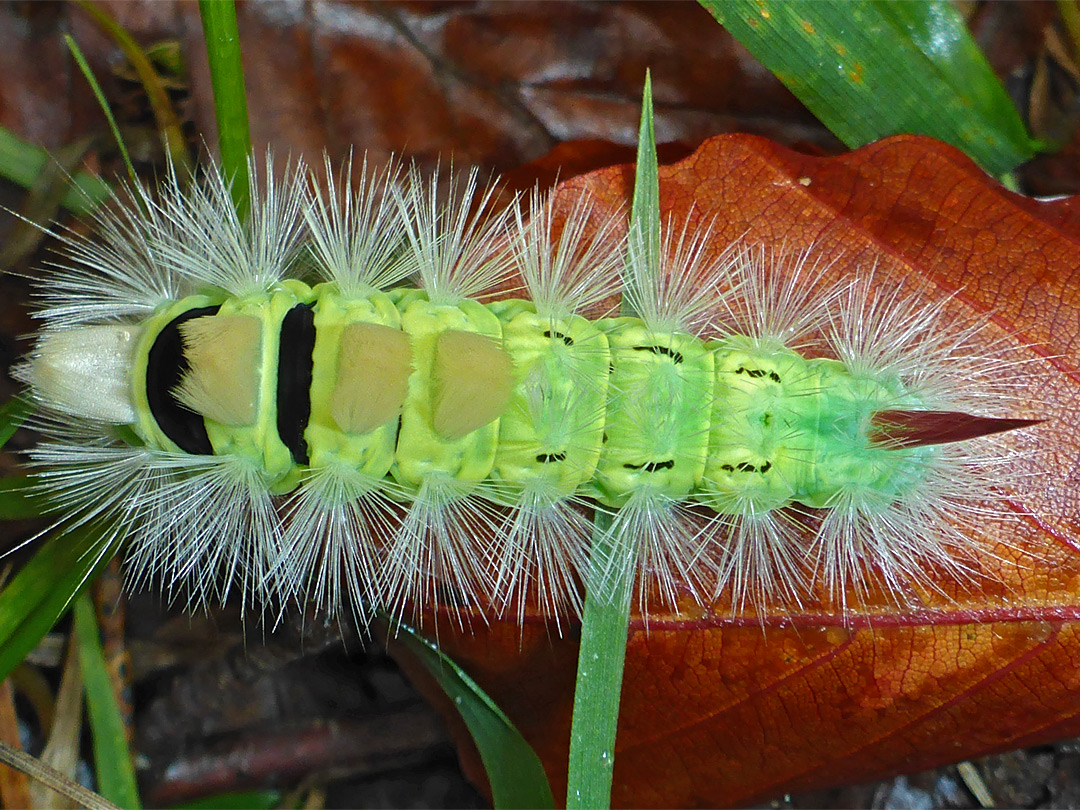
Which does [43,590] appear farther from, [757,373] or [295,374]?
[757,373]

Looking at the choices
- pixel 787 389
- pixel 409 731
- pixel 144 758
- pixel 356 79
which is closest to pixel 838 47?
pixel 787 389

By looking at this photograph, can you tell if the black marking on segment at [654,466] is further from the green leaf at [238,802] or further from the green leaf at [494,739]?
the green leaf at [238,802]

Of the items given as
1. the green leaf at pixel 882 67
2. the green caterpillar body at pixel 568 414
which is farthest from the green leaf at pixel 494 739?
the green leaf at pixel 882 67

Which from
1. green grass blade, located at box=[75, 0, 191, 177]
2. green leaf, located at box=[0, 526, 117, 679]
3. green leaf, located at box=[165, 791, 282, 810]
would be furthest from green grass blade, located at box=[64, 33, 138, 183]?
green leaf, located at box=[165, 791, 282, 810]

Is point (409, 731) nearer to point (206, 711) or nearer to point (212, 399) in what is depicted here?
point (206, 711)

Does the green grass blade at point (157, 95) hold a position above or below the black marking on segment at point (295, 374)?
above

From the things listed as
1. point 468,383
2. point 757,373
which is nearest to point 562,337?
point 468,383
